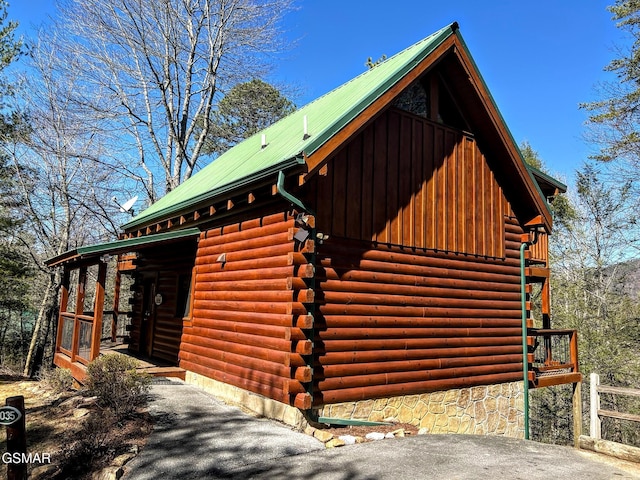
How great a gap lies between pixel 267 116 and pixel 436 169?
2044cm

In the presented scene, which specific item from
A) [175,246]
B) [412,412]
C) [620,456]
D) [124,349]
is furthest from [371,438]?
[124,349]

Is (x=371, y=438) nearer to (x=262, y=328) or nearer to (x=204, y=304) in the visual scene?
(x=262, y=328)

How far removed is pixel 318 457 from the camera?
5.77 metres

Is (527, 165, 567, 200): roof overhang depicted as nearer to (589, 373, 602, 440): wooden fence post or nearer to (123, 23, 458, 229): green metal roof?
(123, 23, 458, 229): green metal roof

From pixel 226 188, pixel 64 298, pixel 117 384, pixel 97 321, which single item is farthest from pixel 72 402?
pixel 64 298

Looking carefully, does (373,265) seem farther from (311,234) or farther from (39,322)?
(39,322)

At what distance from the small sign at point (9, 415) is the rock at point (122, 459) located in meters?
1.29

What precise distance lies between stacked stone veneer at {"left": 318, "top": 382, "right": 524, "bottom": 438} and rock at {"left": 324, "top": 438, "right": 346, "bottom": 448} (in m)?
0.85

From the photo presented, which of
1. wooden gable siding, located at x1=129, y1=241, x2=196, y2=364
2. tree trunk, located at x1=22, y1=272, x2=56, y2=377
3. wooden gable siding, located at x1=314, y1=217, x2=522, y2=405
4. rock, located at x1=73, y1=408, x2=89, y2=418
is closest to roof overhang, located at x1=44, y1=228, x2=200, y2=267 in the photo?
wooden gable siding, located at x1=129, y1=241, x2=196, y2=364

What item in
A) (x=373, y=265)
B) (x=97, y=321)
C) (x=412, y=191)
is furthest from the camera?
(x=97, y=321)

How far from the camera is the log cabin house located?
7.30 meters

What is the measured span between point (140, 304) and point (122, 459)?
8708mm

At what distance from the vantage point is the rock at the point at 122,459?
5.24 m

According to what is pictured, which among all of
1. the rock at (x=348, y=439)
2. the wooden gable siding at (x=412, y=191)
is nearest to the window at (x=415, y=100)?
the wooden gable siding at (x=412, y=191)
